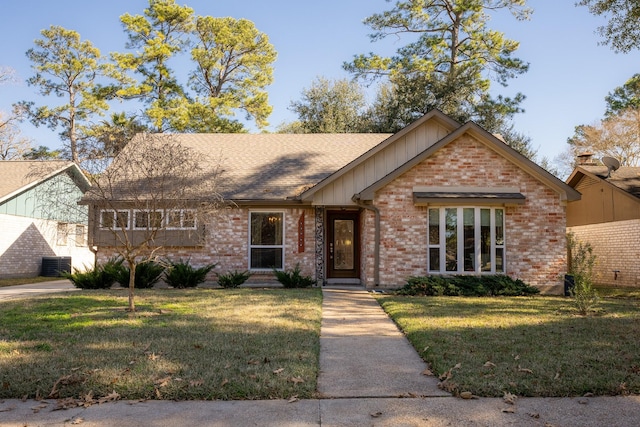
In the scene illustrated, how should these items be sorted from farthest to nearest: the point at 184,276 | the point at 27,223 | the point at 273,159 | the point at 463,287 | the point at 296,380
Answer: the point at 27,223 < the point at 273,159 < the point at 184,276 < the point at 463,287 < the point at 296,380

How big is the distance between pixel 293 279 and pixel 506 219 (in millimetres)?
6262

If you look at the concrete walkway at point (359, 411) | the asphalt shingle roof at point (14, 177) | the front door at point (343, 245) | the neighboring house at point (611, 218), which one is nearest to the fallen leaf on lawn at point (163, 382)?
the concrete walkway at point (359, 411)

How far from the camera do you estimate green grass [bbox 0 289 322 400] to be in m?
5.08

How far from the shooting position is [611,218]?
18453mm

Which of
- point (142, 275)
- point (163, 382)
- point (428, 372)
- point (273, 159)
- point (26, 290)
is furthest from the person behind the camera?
point (273, 159)

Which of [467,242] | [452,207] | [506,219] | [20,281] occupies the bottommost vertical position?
[20,281]

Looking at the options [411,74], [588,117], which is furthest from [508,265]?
[588,117]

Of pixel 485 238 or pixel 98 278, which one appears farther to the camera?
pixel 98 278

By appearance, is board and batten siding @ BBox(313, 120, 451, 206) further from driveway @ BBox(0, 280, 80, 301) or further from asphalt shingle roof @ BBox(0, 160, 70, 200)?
asphalt shingle roof @ BBox(0, 160, 70, 200)

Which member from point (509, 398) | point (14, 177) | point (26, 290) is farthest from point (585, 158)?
point (14, 177)

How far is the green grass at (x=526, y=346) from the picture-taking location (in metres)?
5.19

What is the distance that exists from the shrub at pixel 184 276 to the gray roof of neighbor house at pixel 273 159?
254cm

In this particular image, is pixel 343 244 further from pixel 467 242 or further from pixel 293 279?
pixel 467 242

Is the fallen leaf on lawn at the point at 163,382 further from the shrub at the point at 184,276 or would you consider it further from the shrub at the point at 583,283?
the shrub at the point at 184,276
